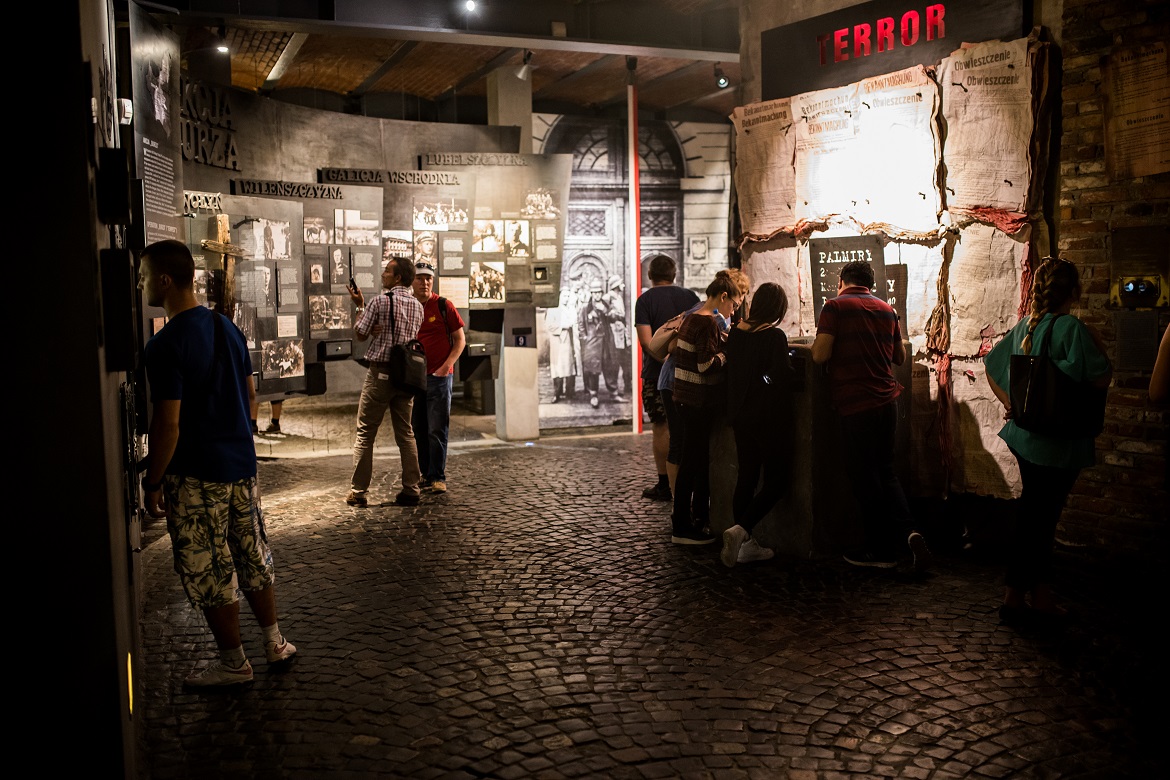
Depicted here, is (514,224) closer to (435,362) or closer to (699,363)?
(435,362)

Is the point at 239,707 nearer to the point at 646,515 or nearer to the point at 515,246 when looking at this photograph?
the point at 646,515

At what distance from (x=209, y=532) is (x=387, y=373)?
3590 millimetres

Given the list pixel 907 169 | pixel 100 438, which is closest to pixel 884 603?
pixel 907 169

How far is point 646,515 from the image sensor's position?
7.55 meters

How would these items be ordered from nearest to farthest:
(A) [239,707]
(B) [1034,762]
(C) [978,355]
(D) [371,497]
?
(B) [1034,762] → (A) [239,707] → (C) [978,355] → (D) [371,497]

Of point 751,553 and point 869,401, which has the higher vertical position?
point 869,401

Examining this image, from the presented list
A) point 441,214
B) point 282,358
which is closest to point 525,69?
point 441,214

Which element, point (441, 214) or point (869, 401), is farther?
point (441, 214)

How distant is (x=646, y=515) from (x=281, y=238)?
5021 mm

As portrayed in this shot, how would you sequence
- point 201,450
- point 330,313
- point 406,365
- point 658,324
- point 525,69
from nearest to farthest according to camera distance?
point 201,450, point 406,365, point 658,324, point 330,313, point 525,69

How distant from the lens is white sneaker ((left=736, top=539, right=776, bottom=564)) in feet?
20.3

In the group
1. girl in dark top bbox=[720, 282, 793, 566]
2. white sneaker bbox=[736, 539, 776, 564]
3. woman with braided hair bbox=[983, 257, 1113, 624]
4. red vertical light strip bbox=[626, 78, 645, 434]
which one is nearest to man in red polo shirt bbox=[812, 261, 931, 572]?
girl in dark top bbox=[720, 282, 793, 566]

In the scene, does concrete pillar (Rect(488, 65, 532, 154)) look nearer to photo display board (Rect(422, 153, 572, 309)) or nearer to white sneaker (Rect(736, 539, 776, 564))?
photo display board (Rect(422, 153, 572, 309))

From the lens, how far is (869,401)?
19.3 feet
